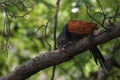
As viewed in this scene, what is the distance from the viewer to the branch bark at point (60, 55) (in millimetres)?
2363

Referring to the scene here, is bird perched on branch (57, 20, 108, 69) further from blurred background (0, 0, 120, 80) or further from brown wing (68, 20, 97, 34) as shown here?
blurred background (0, 0, 120, 80)

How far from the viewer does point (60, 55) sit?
2.52 metres

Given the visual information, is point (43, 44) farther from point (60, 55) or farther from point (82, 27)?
point (82, 27)

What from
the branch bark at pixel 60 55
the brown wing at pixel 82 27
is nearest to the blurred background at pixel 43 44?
the branch bark at pixel 60 55

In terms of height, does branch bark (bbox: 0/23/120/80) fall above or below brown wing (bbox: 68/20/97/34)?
below

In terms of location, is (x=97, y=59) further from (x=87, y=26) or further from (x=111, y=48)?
(x=111, y=48)

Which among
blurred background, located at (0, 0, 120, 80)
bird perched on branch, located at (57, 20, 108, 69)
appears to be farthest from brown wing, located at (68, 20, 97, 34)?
blurred background, located at (0, 0, 120, 80)

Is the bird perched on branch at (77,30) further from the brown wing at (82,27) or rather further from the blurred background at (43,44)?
the blurred background at (43,44)

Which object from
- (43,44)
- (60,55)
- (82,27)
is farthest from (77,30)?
(43,44)

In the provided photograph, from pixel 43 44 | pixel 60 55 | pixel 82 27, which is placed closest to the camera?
pixel 82 27

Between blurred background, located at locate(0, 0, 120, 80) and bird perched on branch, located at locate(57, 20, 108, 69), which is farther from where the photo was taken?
blurred background, located at locate(0, 0, 120, 80)

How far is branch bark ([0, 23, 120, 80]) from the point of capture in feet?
7.75

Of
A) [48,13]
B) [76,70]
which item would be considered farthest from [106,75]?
[48,13]

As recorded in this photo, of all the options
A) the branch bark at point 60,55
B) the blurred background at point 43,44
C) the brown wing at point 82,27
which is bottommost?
the blurred background at point 43,44
